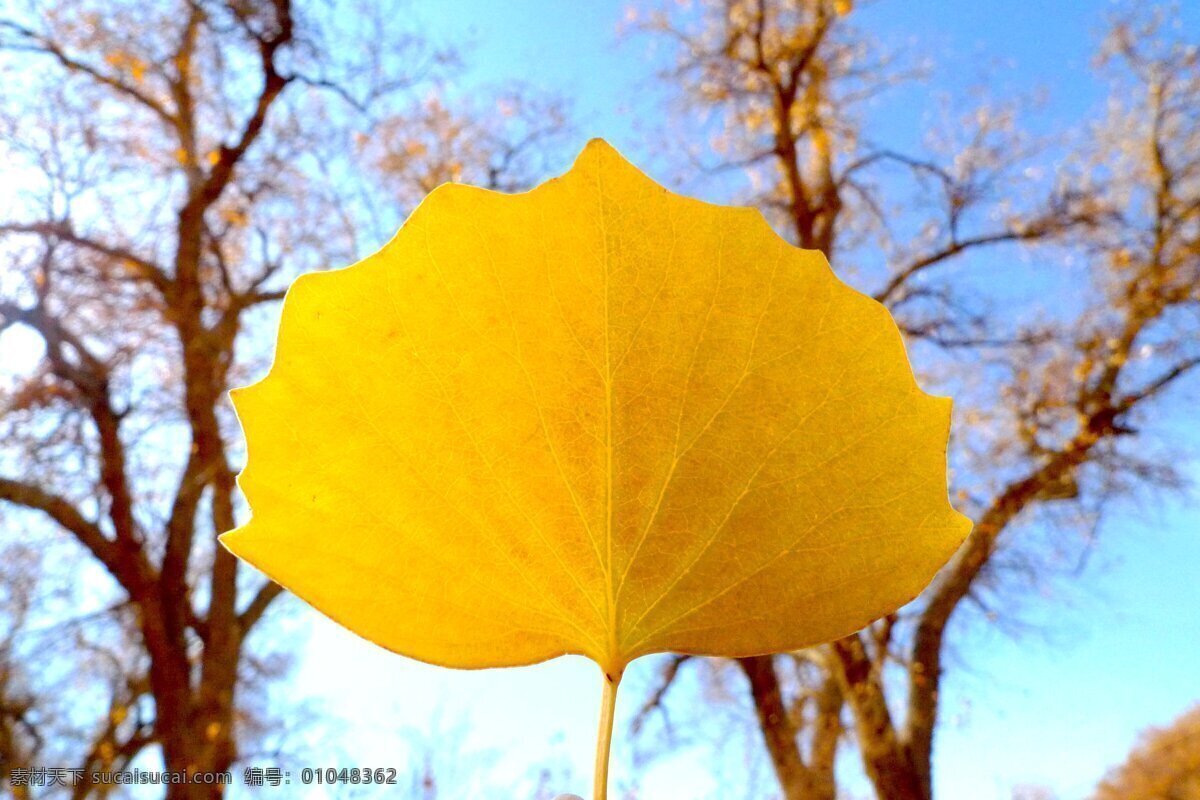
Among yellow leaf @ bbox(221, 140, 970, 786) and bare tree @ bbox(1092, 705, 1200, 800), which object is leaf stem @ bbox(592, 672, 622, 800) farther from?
bare tree @ bbox(1092, 705, 1200, 800)

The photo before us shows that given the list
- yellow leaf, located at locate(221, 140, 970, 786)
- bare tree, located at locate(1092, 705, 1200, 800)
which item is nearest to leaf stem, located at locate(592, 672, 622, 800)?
yellow leaf, located at locate(221, 140, 970, 786)

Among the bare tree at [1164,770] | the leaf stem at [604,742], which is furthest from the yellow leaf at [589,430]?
the bare tree at [1164,770]

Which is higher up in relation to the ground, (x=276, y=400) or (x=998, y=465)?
(x=998, y=465)

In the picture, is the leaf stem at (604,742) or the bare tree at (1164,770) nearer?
the leaf stem at (604,742)

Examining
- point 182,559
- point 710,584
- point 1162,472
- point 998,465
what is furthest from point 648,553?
point 1162,472

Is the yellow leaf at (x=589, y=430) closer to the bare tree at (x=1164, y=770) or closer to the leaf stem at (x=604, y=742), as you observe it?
the leaf stem at (x=604, y=742)

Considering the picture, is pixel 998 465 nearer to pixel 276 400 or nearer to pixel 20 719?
pixel 276 400
